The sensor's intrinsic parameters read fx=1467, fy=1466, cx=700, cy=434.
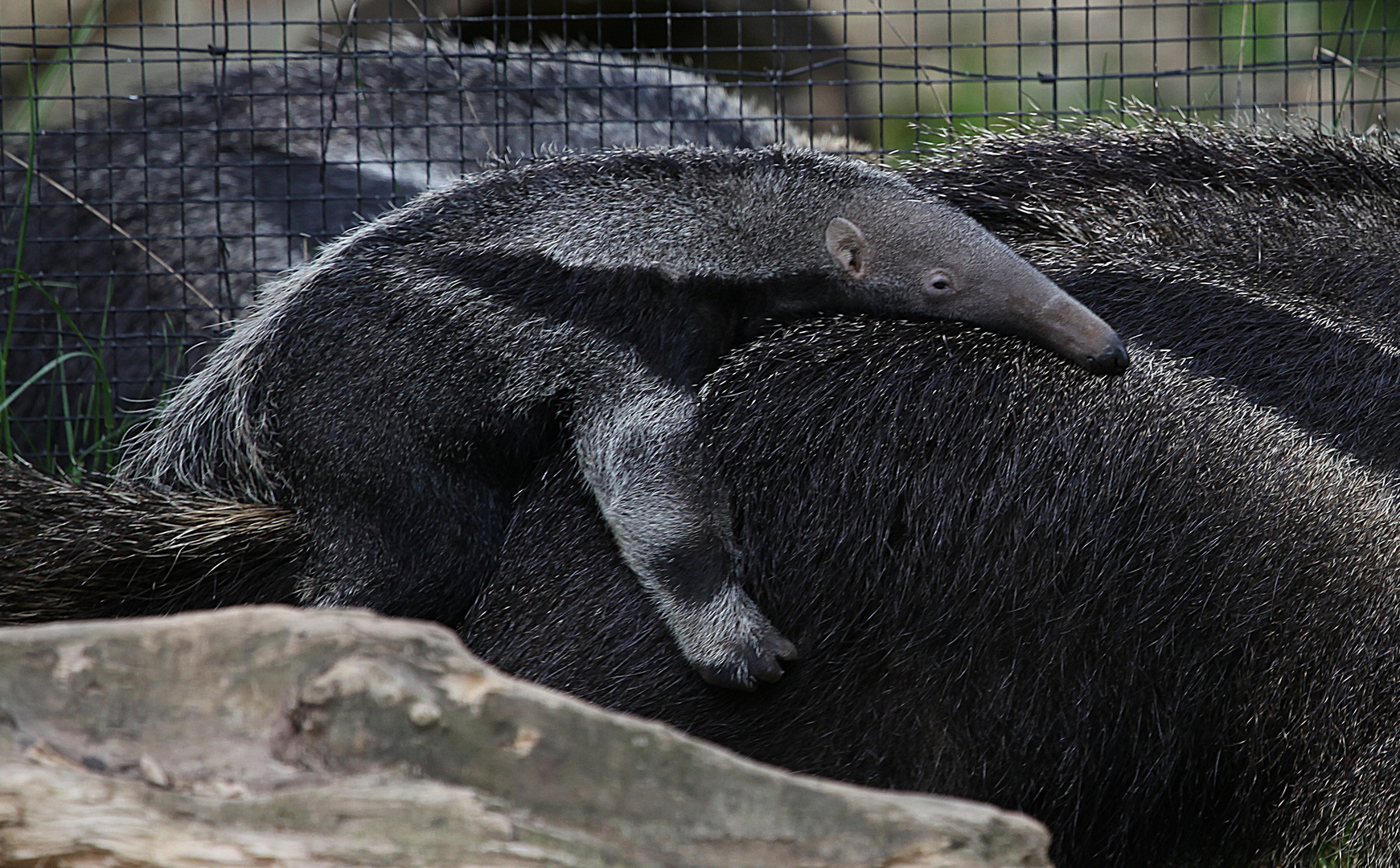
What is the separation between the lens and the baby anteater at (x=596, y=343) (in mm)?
2967

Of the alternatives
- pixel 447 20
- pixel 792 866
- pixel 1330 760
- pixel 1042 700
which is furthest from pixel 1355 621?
pixel 447 20

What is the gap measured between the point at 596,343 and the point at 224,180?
376 cm

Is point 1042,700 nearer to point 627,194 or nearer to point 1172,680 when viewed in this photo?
point 1172,680

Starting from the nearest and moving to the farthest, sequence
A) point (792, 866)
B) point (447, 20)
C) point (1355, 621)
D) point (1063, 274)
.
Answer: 1. point (792, 866)
2. point (1355, 621)
3. point (1063, 274)
4. point (447, 20)

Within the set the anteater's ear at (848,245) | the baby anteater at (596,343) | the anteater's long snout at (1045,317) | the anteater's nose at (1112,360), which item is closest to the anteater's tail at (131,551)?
the baby anteater at (596,343)

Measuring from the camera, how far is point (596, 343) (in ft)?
9.95

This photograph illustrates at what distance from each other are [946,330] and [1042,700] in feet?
2.66

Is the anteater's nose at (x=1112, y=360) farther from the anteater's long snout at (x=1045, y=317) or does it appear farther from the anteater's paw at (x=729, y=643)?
the anteater's paw at (x=729, y=643)

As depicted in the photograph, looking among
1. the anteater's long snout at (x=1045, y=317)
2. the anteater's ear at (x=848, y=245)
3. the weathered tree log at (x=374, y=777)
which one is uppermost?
the anteater's ear at (x=848, y=245)

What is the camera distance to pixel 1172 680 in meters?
3.07

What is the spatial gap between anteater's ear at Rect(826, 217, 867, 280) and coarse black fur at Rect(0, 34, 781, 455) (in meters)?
2.23

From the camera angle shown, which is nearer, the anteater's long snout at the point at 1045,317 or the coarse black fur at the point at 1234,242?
the anteater's long snout at the point at 1045,317

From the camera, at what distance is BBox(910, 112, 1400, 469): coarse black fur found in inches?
122

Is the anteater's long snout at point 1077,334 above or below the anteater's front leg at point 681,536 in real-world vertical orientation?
above
